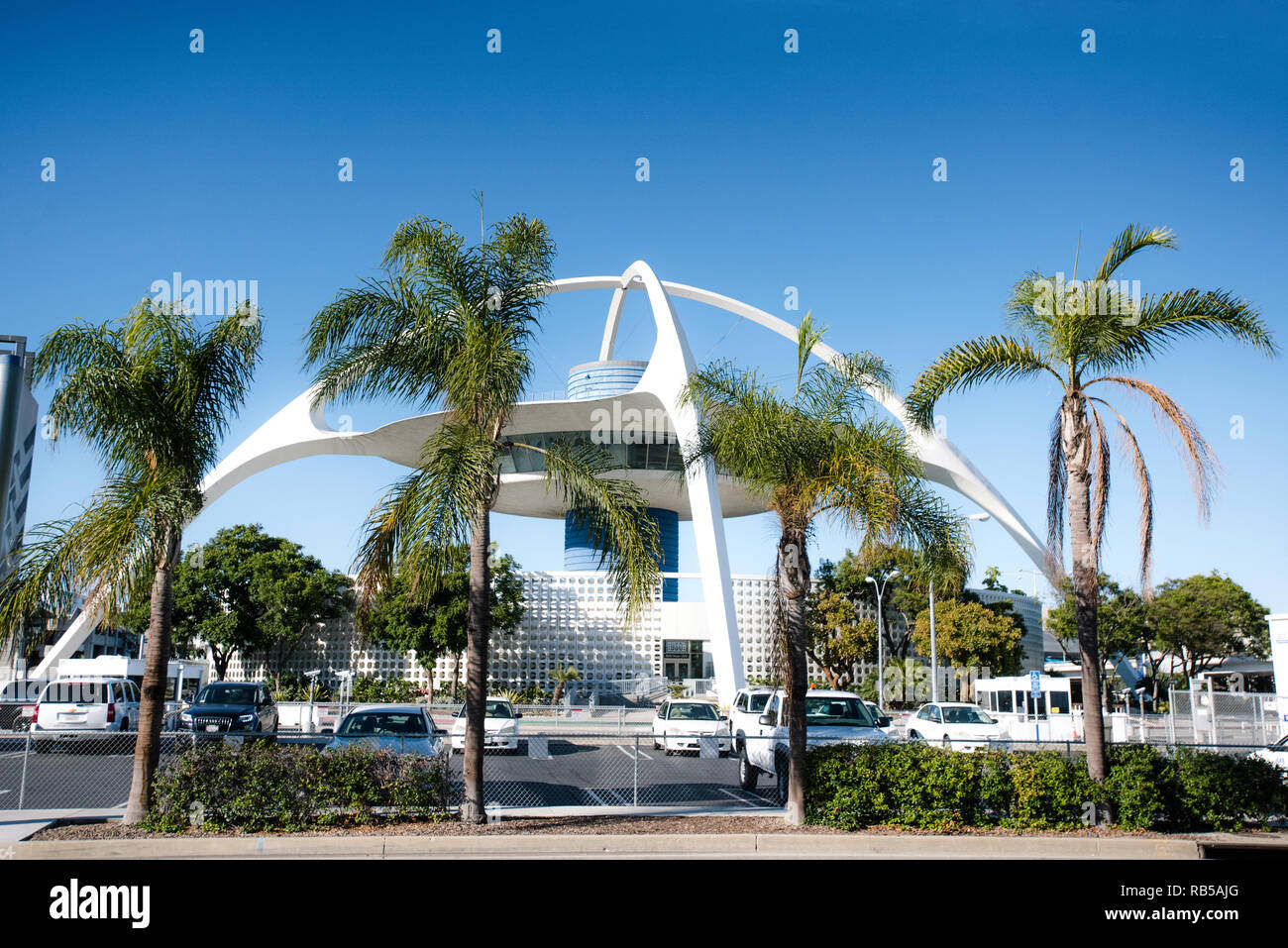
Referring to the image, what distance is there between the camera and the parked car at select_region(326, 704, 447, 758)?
569 inches

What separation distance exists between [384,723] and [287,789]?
425 cm

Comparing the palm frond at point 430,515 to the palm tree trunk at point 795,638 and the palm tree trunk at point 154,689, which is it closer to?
the palm tree trunk at point 154,689

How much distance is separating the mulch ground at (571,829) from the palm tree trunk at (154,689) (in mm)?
368

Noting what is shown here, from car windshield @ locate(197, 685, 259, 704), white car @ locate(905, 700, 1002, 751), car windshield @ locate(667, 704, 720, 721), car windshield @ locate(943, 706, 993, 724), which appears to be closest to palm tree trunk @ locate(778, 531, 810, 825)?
car windshield @ locate(667, 704, 720, 721)

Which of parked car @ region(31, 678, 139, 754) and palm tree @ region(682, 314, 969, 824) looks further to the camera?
parked car @ region(31, 678, 139, 754)

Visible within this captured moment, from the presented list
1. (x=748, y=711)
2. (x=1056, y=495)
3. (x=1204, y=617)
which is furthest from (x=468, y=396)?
(x=1204, y=617)

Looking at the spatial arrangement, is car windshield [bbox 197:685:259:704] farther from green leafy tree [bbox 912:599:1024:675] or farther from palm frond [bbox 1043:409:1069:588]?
green leafy tree [bbox 912:599:1024:675]

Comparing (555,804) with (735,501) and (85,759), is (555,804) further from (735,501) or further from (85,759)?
(735,501)

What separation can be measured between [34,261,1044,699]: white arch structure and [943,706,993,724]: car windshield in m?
11.3

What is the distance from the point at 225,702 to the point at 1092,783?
1981 cm

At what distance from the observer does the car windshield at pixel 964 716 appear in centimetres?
2538

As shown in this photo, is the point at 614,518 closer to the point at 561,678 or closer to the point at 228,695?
the point at 228,695

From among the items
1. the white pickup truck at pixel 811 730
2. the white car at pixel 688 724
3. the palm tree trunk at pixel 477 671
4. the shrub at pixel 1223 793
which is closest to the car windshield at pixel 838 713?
the white pickup truck at pixel 811 730

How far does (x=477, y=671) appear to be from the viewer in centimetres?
1227
